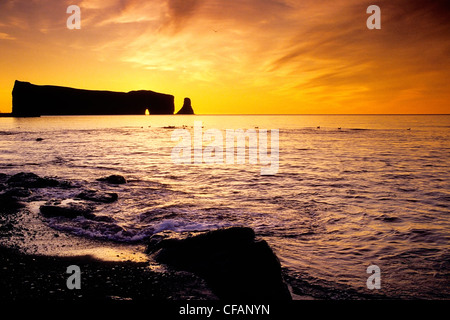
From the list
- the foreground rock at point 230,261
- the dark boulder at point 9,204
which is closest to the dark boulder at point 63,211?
the dark boulder at point 9,204

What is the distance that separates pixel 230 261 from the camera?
4535mm

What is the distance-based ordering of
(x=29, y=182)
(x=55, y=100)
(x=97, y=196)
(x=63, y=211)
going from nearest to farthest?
(x=63, y=211), (x=97, y=196), (x=29, y=182), (x=55, y=100)

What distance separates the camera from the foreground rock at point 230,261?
4.12 metres

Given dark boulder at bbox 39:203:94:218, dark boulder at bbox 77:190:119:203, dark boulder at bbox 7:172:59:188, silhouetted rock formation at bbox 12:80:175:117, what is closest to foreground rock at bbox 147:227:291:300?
dark boulder at bbox 39:203:94:218

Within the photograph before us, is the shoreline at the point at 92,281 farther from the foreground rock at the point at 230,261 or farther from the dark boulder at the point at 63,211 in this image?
the dark boulder at the point at 63,211

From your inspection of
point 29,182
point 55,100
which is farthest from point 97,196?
point 55,100

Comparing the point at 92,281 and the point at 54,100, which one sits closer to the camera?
the point at 92,281

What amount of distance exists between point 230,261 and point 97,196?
6.79 m

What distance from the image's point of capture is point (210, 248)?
4969mm

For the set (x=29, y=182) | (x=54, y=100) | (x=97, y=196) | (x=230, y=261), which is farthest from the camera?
(x=54, y=100)

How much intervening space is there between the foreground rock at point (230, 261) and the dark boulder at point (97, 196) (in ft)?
15.5

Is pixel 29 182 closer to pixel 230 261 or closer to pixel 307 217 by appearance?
pixel 230 261

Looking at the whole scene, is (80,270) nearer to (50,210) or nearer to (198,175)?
(50,210)
